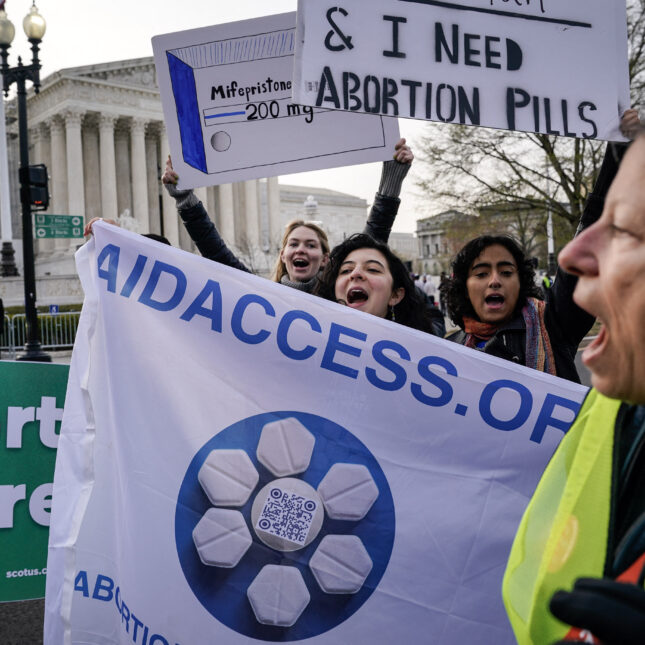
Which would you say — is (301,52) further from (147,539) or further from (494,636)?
(494,636)

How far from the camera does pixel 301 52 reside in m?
2.62

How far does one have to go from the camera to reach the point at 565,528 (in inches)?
41.3

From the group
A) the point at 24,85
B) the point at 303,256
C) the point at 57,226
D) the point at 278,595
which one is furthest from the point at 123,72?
the point at 278,595

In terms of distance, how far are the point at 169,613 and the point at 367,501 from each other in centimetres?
66

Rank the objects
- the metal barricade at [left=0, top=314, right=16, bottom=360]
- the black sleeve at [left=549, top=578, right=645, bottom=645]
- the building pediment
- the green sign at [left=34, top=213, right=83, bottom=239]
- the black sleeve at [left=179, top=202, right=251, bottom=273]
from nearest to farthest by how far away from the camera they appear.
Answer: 1. the black sleeve at [left=549, top=578, right=645, bottom=645]
2. the black sleeve at [left=179, top=202, right=251, bottom=273]
3. the green sign at [left=34, top=213, right=83, bottom=239]
4. the metal barricade at [left=0, top=314, right=16, bottom=360]
5. the building pediment

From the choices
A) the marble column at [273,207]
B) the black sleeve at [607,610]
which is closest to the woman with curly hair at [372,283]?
the black sleeve at [607,610]

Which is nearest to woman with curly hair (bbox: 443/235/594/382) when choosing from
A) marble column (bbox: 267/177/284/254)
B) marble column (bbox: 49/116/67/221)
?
marble column (bbox: 49/116/67/221)

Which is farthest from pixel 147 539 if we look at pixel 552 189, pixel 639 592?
pixel 552 189

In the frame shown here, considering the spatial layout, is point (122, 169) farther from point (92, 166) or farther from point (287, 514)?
point (287, 514)

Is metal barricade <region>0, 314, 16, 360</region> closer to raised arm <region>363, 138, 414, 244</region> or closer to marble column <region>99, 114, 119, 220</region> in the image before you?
raised arm <region>363, 138, 414, 244</region>

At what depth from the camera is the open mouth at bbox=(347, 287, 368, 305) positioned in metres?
3.03

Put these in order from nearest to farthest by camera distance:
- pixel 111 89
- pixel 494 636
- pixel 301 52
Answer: pixel 494 636, pixel 301 52, pixel 111 89

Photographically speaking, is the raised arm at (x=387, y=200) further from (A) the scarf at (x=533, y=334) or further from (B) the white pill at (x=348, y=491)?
(B) the white pill at (x=348, y=491)

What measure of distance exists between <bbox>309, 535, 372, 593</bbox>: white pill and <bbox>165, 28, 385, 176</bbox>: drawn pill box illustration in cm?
205
